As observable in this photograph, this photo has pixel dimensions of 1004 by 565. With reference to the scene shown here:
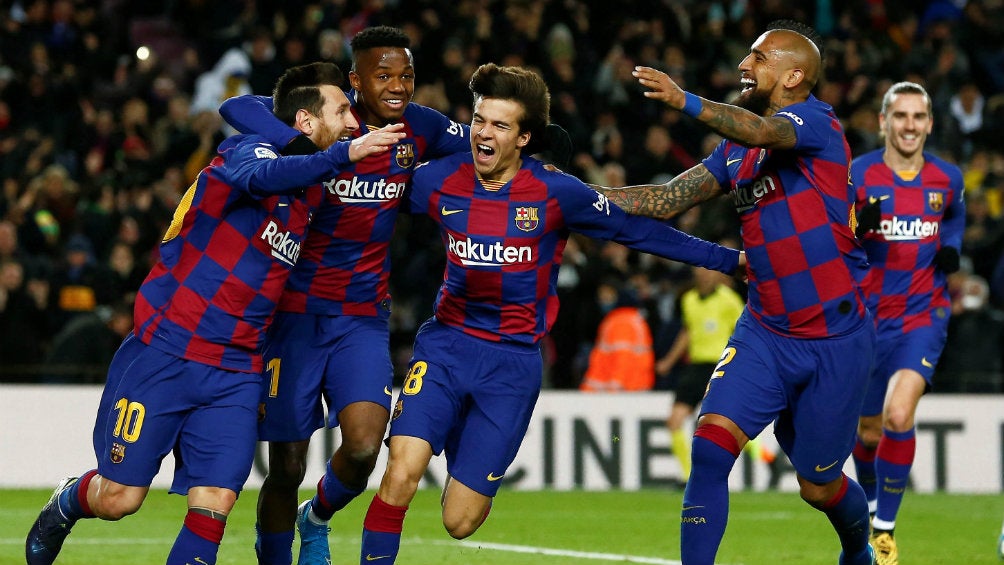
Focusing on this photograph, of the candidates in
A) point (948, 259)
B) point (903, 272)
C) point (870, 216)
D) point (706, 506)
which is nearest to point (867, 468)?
point (903, 272)

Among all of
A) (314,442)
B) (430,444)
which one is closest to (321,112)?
(430,444)

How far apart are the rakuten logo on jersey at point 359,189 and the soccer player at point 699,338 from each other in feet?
22.9

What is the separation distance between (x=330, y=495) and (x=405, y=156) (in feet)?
5.74

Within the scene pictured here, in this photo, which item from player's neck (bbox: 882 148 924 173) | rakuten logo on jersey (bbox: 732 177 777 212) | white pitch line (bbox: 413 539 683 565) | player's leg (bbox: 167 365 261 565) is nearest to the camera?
player's leg (bbox: 167 365 261 565)

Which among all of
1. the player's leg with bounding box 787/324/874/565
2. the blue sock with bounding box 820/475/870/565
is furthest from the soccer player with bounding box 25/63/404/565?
the blue sock with bounding box 820/475/870/565

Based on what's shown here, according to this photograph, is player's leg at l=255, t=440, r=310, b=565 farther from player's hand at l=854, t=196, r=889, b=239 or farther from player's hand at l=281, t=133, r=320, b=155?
player's hand at l=854, t=196, r=889, b=239

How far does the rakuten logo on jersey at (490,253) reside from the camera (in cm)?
737

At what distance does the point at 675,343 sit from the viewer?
51.1 feet

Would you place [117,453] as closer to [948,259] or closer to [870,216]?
[870,216]

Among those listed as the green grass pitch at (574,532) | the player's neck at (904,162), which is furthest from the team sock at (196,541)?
the player's neck at (904,162)

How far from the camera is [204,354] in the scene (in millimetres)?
6992

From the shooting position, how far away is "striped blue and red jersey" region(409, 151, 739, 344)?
7.39m

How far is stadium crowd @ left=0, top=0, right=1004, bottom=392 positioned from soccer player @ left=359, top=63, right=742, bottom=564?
24.9 ft

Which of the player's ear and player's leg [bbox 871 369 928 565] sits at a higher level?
the player's ear
